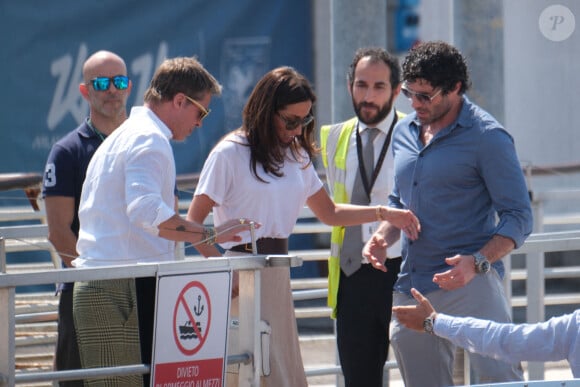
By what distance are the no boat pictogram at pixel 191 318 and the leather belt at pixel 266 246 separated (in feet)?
1.97

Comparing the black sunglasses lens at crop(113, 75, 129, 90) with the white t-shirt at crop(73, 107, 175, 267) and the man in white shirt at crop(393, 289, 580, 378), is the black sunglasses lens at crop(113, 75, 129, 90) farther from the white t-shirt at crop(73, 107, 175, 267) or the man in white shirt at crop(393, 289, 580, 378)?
the man in white shirt at crop(393, 289, 580, 378)

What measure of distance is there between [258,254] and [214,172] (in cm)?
38

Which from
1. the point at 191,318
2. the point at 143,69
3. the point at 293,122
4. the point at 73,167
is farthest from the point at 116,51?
the point at 191,318

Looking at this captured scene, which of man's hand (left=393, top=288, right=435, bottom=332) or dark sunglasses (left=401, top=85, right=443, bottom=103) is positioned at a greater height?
dark sunglasses (left=401, top=85, right=443, bottom=103)

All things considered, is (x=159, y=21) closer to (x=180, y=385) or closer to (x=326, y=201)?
(x=326, y=201)

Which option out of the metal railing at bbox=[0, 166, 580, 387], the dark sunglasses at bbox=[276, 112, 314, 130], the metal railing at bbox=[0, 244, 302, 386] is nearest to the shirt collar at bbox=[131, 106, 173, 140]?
the metal railing at bbox=[0, 244, 302, 386]

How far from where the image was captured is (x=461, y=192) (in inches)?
191

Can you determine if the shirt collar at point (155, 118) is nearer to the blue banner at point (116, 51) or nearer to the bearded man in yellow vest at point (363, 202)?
the bearded man in yellow vest at point (363, 202)

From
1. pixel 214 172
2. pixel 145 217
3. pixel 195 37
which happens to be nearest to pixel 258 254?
pixel 214 172

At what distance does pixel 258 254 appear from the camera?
489 centimetres

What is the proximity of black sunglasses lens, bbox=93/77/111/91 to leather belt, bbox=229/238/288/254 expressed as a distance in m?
1.03

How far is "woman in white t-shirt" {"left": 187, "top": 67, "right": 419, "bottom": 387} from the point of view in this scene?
193 inches

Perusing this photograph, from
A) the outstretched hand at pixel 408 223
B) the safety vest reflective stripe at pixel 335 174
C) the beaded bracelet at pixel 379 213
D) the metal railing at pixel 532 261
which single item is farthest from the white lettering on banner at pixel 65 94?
the outstretched hand at pixel 408 223

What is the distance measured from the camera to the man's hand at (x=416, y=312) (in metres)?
4.34
